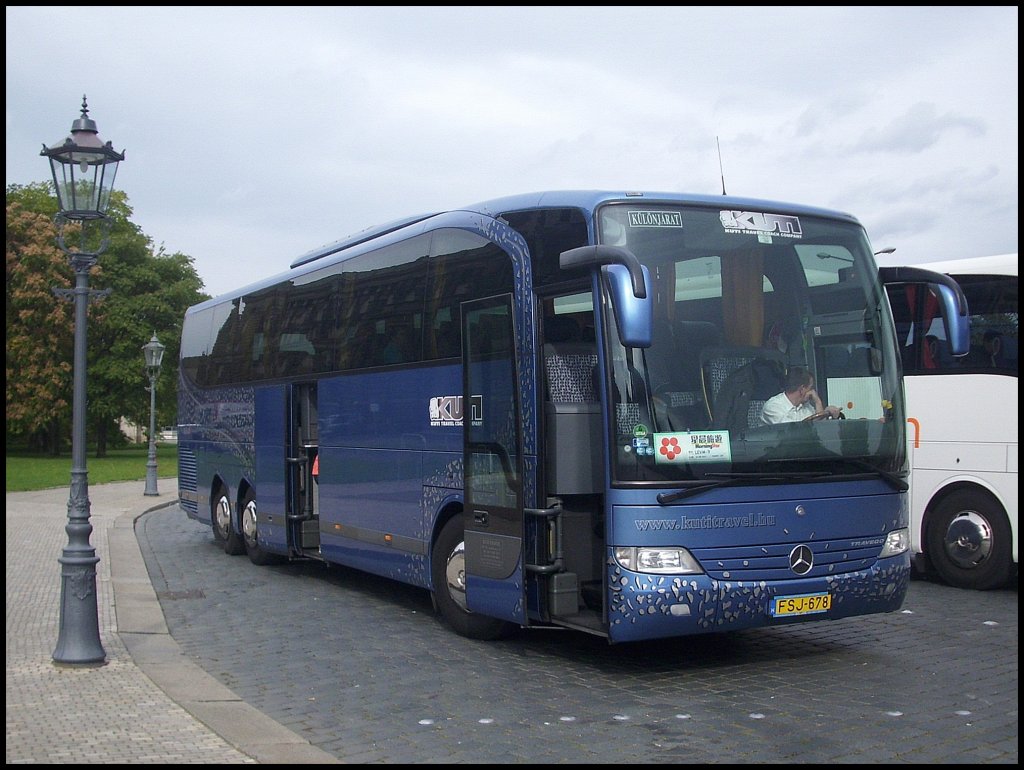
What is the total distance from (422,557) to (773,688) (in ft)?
12.4

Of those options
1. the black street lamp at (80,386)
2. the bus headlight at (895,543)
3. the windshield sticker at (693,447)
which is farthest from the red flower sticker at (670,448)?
the black street lamp at (80,386)

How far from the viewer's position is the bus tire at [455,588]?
963 centimetres

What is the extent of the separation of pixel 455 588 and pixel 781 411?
3338mm

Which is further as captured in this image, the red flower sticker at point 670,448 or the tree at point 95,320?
the tree at point 95,320

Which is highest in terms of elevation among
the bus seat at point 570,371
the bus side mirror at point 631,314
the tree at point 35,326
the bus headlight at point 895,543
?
the tree at point 35,326

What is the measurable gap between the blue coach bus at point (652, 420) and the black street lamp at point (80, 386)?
2.83 meters

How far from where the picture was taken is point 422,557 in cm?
1048

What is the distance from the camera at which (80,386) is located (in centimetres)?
894

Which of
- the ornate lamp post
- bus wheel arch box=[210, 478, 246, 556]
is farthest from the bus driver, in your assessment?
the ornate lamp post

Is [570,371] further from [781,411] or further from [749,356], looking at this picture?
[781,411]

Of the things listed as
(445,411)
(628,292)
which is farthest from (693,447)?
(445,411)

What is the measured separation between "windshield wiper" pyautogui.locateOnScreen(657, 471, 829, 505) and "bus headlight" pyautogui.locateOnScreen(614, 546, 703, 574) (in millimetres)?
330

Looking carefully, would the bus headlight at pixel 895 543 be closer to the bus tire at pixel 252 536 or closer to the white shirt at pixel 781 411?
the white shirt at pixel 781 411

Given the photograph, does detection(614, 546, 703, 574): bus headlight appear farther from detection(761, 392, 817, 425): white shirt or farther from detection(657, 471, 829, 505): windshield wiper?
detection(761, 392, 817, 425): white shirt
